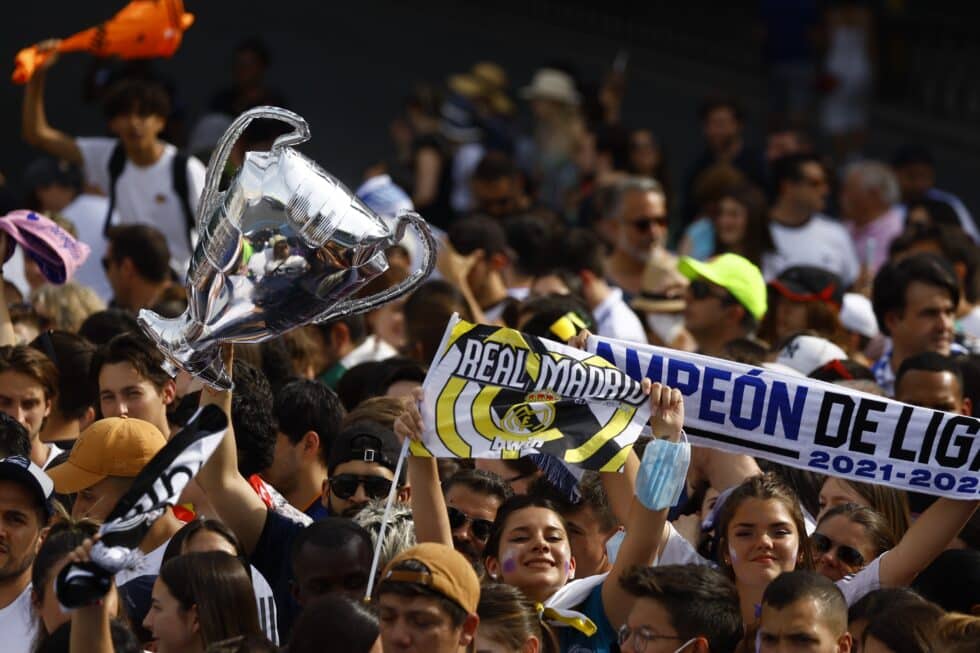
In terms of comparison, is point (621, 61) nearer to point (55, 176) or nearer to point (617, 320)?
point (55, 176)

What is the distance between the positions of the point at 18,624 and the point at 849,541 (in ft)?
8.53

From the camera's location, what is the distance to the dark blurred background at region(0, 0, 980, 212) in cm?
1694

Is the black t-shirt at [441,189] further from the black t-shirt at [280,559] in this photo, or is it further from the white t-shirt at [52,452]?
the black t-shirt at [280,559]

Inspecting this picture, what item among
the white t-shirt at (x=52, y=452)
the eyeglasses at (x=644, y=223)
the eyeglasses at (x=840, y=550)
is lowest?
the white t-shirt at (x=52, y=452)

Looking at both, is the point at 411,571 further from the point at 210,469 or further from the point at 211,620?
the point at 210,469

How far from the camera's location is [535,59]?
18781mm

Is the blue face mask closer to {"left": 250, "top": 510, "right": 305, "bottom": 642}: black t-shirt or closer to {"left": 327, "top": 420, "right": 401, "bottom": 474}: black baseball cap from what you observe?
{"left": 250, "top": 510, "right": 305, "bottom": 642}: black t-shirt

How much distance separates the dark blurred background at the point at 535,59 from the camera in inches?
667

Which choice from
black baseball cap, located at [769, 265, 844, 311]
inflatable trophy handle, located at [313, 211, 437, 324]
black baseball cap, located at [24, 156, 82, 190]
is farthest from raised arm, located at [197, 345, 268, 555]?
black baseball cap, located at [24, 156, 82, 190]

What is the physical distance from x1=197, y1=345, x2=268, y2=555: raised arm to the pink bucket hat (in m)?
2.09

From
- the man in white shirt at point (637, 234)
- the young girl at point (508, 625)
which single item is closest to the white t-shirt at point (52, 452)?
the young girl at point (508, 625)

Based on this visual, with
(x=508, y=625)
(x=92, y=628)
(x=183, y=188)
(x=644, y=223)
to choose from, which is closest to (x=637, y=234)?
(x=644, y=223)

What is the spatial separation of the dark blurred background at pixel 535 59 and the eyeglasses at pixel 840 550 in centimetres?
1078

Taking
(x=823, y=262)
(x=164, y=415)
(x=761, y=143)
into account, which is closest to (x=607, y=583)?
(x=164, y=415)
